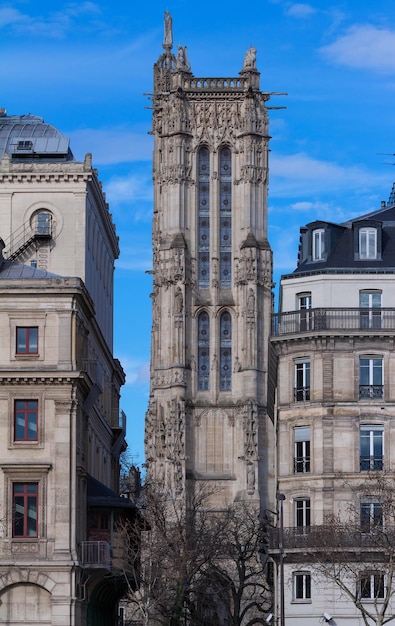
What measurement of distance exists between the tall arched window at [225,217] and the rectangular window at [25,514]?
6854cm

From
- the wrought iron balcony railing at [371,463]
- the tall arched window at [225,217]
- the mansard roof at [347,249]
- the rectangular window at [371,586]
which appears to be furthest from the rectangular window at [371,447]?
the tall arched window at [225,217]

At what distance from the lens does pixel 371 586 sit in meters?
88.2

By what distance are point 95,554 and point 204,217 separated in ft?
225

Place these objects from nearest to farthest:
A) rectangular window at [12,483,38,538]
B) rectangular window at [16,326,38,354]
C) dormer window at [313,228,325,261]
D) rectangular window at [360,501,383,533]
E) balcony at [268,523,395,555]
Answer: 1. balcony at [268,523,395,555]
2. rectangular window at [12,483,38,538]
3. rectangular window at [360,501,383,533]
4. rectangular window at [16,326,38,354]
5. dormer window at [313,228,325,261]

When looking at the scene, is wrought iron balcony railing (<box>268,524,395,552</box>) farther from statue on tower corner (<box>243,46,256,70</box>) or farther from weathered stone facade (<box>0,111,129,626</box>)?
statue on tower corner (<box>243,46,256,70</box>)

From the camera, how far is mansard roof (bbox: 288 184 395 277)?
98.2 meters

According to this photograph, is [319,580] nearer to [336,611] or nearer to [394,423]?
[336,611]

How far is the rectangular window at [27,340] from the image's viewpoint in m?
89.6

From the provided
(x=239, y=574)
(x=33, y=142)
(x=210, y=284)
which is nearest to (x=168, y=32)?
(x=210, y=284)

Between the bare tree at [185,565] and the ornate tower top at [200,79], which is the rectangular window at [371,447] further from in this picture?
the ornate tower top at [200,79]

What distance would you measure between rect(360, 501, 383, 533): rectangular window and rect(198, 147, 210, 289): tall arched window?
2521 inches

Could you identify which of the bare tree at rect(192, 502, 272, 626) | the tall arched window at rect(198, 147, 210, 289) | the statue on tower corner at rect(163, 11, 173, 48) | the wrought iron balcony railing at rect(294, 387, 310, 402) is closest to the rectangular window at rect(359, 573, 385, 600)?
the wrought iron balcony railing at rect(294, 387, 310, 402)

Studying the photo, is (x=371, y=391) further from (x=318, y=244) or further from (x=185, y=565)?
(x=185, y=565)

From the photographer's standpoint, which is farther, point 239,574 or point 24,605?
point 239,574
